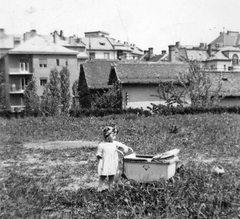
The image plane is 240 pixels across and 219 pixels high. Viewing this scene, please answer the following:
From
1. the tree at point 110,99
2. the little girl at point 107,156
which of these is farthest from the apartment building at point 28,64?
the little girl at point 107,156

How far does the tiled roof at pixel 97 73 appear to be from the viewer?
1541 inches

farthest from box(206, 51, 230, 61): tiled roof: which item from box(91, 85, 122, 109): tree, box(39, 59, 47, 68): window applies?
box(91, 85, 122, 109): tree

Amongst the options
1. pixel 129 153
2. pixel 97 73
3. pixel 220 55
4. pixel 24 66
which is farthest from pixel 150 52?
pixel 129 153

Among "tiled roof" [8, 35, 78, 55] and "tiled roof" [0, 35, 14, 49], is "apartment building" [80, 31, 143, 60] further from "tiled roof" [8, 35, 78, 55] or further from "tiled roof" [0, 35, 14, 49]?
"tiled roof" [8, 35, 78, 55]

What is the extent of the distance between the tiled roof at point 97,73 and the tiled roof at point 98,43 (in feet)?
113

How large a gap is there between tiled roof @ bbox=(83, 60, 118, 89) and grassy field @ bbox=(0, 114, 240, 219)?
22.6 meters

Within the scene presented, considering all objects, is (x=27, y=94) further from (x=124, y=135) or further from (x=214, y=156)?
(x=214, y=156)

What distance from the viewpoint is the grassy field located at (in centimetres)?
614

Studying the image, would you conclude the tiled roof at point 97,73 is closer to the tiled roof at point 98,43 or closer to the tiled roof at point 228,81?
the tiled roof at point 228,81

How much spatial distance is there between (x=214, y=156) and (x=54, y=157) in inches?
205

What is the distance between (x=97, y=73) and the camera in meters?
41.2

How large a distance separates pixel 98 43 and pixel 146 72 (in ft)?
143

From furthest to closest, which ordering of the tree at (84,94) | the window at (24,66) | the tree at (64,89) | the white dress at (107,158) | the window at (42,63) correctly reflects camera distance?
the window at (42,63)
the window at (24,66)
the tree at (64,89)
the tree at (84,94)
the white dress at (107,158)

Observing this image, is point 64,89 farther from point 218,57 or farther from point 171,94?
point 218,57
